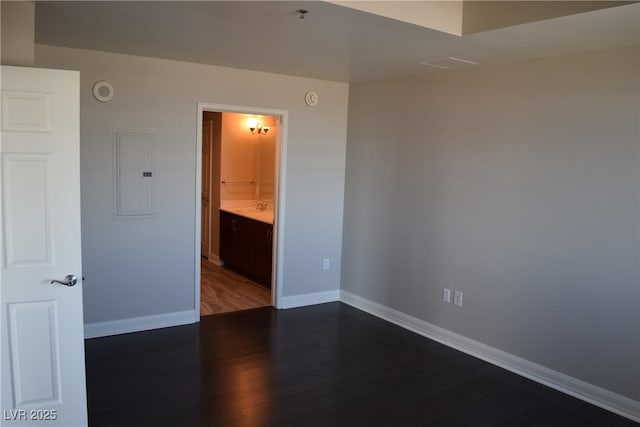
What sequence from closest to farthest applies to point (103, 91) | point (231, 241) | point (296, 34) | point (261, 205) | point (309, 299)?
point (296, 34), point (103, 91), point (309, 299), point (231, 241), point (261, 205)

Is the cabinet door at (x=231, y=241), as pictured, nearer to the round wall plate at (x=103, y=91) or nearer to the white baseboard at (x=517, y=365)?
the white baseboard at (x=517, y=365)

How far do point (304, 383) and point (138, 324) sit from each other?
5.68ft

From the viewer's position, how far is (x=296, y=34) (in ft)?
10.5

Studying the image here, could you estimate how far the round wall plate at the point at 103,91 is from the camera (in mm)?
3975

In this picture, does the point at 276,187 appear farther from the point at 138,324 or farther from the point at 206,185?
the point at 206,185

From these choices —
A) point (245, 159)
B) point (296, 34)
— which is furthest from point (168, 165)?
point (245, 159)

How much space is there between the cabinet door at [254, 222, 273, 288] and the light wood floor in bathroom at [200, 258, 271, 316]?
118 mm

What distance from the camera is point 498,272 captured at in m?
3.97

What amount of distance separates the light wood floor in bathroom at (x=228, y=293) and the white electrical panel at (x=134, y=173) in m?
1.30

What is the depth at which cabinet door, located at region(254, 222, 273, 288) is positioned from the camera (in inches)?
225

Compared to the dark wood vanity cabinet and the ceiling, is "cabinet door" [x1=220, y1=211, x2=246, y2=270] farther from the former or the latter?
the ceiling

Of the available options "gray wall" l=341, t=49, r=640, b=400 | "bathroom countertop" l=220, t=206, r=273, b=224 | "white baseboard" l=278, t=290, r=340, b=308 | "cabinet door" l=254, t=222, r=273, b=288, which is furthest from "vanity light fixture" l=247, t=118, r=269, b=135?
"white baseboard" l=278, t=290, r=340, b=308

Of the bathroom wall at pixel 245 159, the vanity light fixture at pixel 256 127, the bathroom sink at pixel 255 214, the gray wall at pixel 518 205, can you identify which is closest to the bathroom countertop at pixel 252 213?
the bathroom sink at pixel 255 214

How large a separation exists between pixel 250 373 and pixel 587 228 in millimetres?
2567
